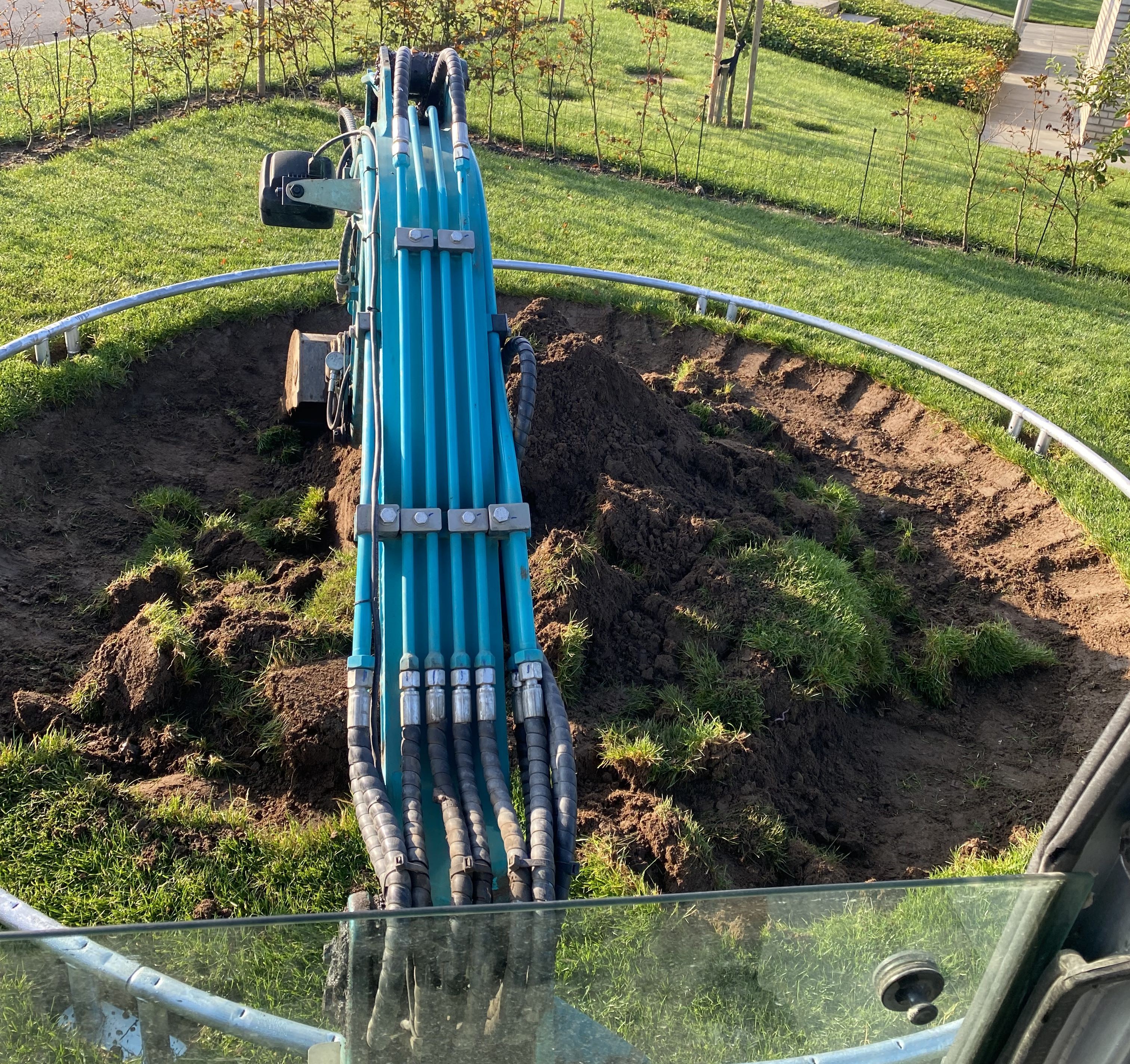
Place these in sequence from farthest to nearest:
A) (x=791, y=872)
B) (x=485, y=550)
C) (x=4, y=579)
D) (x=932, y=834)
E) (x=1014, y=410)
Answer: (x=1014, y=410), (x=4, y=579), (x=932, y=834), (x=791, y=872), (x=485, y=550)

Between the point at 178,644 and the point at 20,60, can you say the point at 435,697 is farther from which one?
the point at 20,60

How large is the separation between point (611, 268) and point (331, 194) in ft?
15.6

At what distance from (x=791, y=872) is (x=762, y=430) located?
369cm

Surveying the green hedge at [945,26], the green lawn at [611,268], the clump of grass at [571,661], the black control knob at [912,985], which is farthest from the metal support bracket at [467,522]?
the green hedge at [945,26]

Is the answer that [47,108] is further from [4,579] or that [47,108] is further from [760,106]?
[760,106]

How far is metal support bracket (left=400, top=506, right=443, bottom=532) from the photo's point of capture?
13.1 ft

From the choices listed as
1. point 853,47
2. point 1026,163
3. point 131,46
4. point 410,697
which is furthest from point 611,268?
point 853,47

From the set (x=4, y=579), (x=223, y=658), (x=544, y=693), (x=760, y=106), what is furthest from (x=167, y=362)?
(x=760, y=106)

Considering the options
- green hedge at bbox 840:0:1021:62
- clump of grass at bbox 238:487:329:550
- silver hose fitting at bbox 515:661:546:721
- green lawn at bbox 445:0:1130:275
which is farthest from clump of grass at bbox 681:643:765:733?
green hedge at bbox 840:0:1021:62

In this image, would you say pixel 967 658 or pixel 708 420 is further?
pixel 708 420

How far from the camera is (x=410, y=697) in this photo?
144 inches

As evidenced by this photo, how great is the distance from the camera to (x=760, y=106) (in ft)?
54.7

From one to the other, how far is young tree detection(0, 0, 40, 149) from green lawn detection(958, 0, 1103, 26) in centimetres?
2597

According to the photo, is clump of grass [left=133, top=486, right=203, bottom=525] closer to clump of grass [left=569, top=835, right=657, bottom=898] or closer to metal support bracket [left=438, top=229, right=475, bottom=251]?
metal support bracket [left=438, top=229, right=475, bottom=251]
